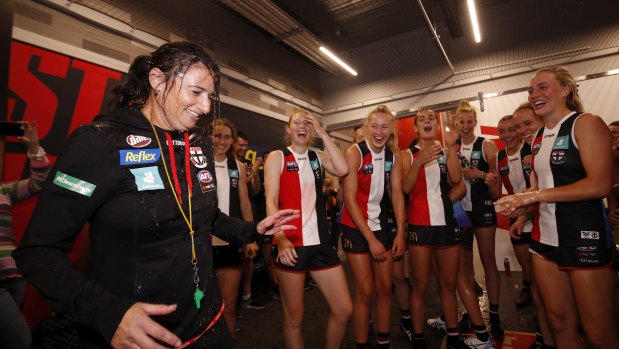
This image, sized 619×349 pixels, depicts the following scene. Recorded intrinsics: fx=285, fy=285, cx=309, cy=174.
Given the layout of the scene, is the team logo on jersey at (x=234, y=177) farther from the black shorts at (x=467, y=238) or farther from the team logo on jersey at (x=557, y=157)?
the team logo on jersey at (x=557, y=157)

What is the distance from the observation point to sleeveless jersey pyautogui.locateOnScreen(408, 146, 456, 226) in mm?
2832

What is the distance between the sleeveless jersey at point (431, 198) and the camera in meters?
2.83

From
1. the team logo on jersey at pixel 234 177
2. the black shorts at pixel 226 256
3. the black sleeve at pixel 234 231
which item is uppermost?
the team logo on jersey at pixel 234 177

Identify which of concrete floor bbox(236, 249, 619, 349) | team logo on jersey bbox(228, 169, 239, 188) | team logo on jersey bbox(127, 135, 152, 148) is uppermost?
team logo on jersey bbox(228, 169, 239, 188)

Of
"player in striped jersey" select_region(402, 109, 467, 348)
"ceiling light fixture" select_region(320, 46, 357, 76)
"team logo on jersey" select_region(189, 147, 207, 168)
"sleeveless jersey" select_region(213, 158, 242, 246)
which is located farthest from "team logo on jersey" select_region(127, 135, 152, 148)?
"ceiling light fixture" select_region(320, 46, 357, 76)

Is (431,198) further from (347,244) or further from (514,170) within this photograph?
(514,170)

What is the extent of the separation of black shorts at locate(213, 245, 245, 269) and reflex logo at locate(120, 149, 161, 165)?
1.88m

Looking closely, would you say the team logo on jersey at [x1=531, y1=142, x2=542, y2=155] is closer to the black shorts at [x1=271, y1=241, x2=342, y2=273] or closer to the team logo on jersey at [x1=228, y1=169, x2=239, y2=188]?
the black shorts at [x1=271, y1=241, x2=342, y2=273]

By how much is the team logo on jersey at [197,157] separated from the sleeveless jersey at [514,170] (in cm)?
339

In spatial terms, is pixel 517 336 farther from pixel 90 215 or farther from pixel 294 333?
pixel 90 215

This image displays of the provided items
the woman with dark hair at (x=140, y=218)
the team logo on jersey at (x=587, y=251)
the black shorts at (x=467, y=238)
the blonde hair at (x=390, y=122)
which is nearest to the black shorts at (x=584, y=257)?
the team logo on jersey at (x=587, y=251)

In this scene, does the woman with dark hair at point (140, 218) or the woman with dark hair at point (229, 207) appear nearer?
the woman with dark hair at point (140, 218)

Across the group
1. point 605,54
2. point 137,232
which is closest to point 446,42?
point 605,54

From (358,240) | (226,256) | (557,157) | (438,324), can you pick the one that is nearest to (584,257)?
(557,157)
